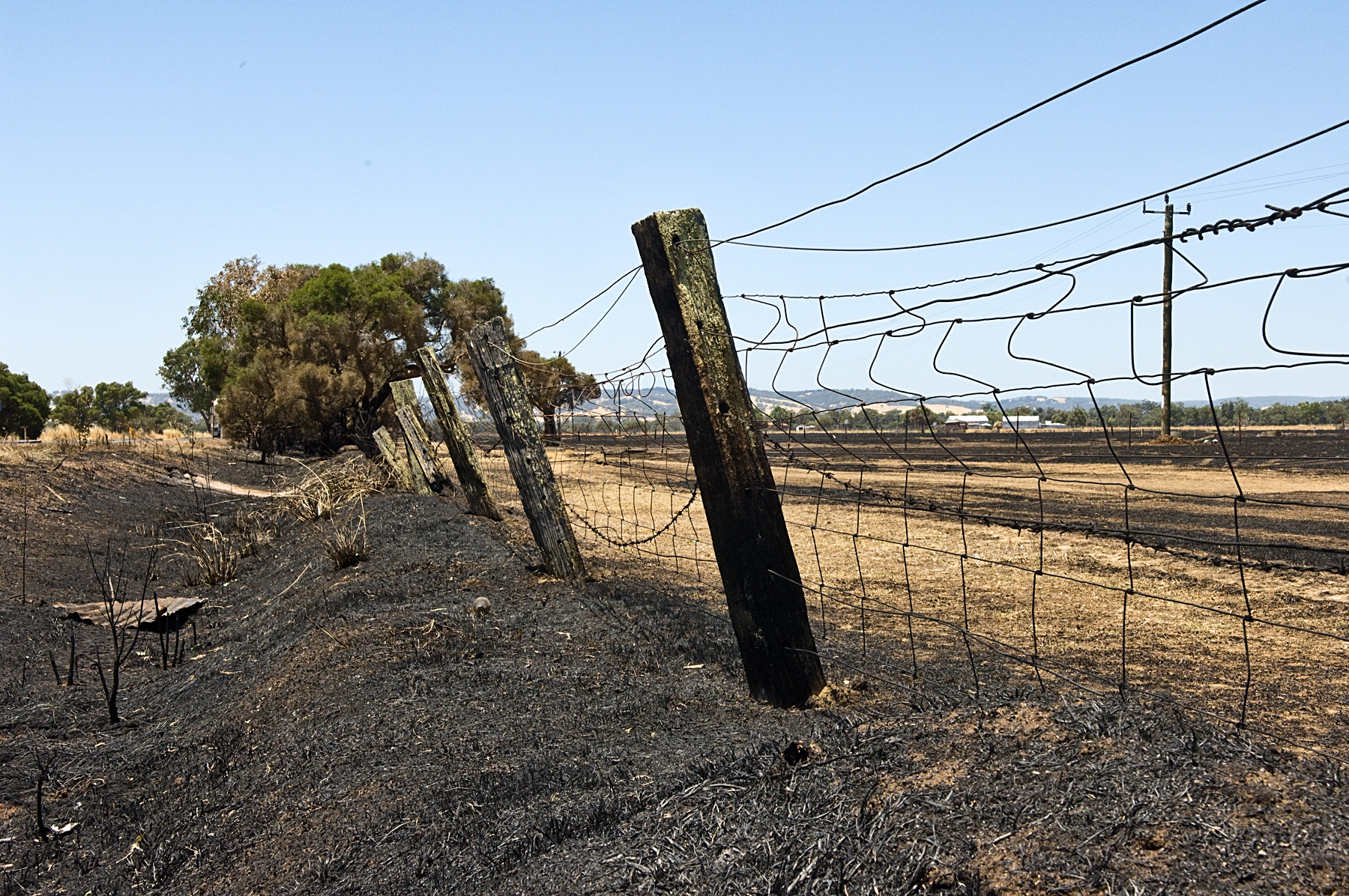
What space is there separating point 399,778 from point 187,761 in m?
1.41

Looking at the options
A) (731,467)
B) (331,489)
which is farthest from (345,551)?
(731,467)

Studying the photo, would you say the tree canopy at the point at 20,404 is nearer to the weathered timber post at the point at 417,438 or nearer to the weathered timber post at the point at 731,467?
the weathered timber post at the point at 417,438

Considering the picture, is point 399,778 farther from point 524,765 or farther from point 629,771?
point 629,771

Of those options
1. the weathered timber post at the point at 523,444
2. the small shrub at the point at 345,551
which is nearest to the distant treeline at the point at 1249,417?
the small shrub at the point at 345,551

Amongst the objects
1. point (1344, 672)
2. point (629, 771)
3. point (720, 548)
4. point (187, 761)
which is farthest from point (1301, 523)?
point (187, 761)

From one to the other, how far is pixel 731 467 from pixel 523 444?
3.47 meters

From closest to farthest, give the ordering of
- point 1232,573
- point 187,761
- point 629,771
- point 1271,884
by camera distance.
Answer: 1. point 1271,884
2. point 629,771
3. point 187,761
4. point 1232,573

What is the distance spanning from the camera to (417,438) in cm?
1270

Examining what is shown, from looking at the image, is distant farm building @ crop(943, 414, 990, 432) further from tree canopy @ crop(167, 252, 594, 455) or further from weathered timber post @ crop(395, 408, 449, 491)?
tree canopy @ crop(167, 252, 594, 455)

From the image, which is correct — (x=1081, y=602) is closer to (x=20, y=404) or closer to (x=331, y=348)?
(x=331, y=348)

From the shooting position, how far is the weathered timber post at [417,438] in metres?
12.7

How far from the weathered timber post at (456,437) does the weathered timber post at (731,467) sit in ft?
21.9

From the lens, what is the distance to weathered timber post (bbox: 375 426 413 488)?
43.9 feet

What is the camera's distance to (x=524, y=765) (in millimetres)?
3627
